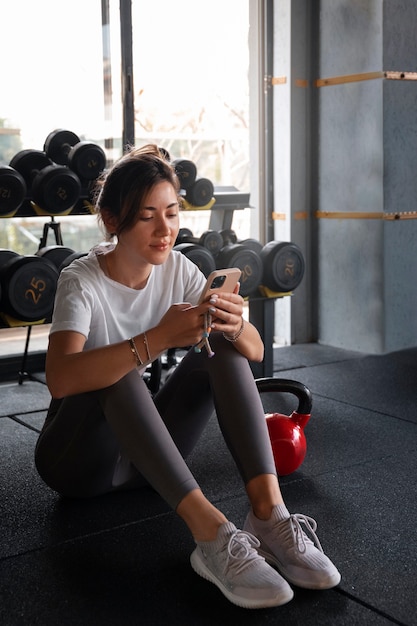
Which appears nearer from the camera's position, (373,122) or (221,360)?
(221,360)

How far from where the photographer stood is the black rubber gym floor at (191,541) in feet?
4.58

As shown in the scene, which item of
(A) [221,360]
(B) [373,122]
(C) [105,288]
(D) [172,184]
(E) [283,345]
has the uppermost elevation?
(B) [373,122]

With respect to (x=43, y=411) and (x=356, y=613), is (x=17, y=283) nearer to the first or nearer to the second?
(x=43, y=411)

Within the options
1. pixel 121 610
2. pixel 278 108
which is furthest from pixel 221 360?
pixel 278 108

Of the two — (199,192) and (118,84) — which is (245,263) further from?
(118,84)

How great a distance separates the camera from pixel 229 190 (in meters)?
3.71

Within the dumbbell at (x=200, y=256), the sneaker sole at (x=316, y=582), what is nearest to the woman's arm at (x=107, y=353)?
the sneaker sole at (x=316, y=582)

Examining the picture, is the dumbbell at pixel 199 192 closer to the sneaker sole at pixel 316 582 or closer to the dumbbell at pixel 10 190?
the dumbbell at pixel 10 190

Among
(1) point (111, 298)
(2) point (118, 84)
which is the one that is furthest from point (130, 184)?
(2) point (118, 84)

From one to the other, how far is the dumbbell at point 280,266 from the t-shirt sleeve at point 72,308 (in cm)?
164

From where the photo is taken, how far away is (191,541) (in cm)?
168

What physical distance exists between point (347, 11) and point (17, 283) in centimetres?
201

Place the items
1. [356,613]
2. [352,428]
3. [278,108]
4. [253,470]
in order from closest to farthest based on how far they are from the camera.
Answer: [356,613] → [253,470] → [352,428] → [278,108]

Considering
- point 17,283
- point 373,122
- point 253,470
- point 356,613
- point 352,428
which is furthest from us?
point 373,122
